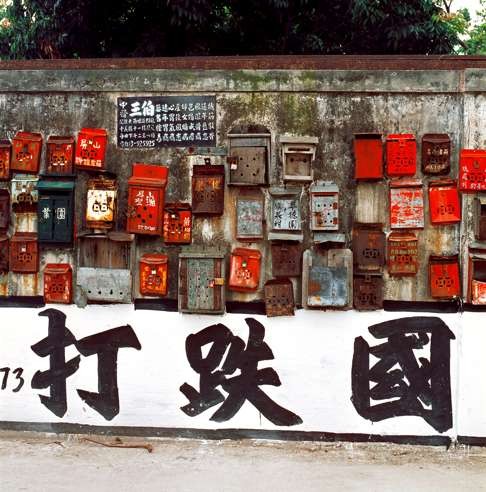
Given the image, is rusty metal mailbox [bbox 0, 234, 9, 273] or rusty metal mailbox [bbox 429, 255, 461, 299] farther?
rusty metal mailbox [bbox 0, 234, 9, 273]

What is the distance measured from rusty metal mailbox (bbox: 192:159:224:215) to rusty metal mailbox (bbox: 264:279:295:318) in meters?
0.78

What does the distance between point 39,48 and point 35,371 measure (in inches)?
337

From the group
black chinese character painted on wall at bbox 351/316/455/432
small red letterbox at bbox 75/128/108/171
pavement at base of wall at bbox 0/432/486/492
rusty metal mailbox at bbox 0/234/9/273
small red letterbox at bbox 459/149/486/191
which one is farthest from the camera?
rusty metal mailbox at bbox 0/234/9/273

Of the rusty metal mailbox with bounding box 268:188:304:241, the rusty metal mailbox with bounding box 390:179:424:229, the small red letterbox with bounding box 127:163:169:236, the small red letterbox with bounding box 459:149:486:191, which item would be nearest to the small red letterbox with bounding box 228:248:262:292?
the rusty metal mailbox with bounding box 268:188:304:241

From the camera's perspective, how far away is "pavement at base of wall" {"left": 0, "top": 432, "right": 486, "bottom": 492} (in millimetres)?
4941

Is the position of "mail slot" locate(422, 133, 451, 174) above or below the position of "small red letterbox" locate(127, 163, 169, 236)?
above

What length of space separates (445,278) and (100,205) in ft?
9.54

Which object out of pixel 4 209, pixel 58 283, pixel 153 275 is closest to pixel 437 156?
pixel 153 275

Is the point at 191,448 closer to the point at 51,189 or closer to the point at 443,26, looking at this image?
the point at 51,189

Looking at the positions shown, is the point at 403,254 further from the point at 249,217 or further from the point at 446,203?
the point at 249,217

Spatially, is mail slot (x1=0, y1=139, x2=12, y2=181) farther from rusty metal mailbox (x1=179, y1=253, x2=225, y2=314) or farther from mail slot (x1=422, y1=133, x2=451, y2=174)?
mail slot (x1=422, y1=133, x2=451, y2=174)

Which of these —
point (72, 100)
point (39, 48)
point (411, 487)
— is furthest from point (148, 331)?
point (39, 48)

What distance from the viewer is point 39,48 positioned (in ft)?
41.9

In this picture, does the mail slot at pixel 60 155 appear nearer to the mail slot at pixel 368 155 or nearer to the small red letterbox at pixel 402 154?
the mail slot at pixel 368 155
